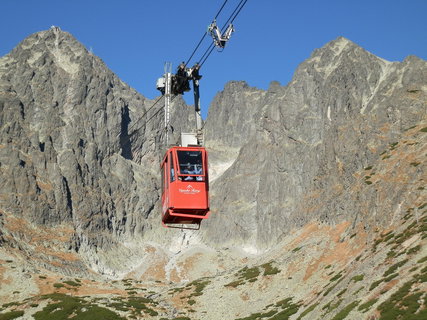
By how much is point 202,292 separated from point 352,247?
3451cm

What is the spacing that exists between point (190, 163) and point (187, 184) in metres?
1.58

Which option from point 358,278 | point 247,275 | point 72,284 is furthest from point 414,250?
point 72,284

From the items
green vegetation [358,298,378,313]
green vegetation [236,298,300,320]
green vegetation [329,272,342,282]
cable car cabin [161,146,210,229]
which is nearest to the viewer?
cable car cabin [161,146,210,229]

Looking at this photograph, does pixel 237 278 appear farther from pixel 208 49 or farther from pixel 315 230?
pixel 208 49

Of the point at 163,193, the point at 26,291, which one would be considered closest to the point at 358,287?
the point at 163,193

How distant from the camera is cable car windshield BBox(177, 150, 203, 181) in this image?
43.0 metres

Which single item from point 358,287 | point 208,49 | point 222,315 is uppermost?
point 208,49

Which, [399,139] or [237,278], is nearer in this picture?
[237,278]

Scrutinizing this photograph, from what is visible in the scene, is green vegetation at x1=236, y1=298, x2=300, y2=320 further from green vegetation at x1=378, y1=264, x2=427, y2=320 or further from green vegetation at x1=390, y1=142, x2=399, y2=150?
green vegetation at x1=390, y1=142, x2=399, y2=150

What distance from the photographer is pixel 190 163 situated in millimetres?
43094

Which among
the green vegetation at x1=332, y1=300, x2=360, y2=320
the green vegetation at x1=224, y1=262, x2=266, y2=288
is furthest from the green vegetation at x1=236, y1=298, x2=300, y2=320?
the green vegetation at x1=224, y1=262, x2=266, y2=288

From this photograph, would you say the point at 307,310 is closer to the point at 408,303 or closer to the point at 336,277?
the point at 336,277

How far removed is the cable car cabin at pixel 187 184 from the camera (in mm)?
42438

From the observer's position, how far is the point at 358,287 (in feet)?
233
